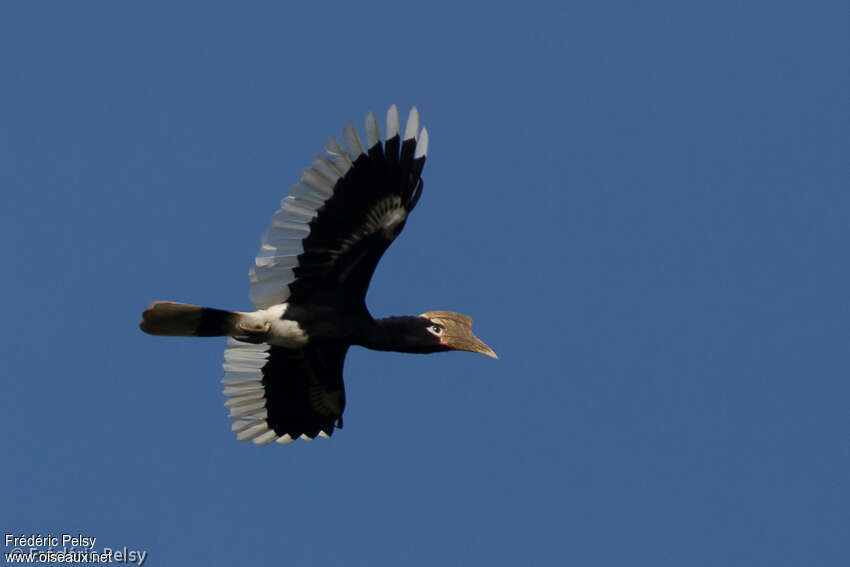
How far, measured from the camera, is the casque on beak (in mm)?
11867

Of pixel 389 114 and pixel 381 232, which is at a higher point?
pixel 389 114

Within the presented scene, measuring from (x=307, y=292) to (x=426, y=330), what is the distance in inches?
44.1

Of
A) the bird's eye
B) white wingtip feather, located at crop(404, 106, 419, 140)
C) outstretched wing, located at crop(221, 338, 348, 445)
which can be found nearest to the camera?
white wingtip feather, located at crop(404, 106, 419, 140)

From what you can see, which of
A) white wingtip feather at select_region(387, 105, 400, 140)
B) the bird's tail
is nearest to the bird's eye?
the bird's tail

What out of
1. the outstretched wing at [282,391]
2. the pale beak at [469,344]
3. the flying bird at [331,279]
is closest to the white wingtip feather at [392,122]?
the flying bird at [331,279]

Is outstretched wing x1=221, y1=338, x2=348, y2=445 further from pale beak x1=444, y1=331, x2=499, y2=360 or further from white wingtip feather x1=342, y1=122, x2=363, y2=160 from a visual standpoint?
white wingtip feather x1=342, y1=122, x2=363, y2=160

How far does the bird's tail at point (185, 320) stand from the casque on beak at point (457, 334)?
1759 mm

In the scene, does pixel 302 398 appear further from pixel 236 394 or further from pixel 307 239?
pixel 307 239

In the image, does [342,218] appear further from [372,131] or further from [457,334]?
[457,334]

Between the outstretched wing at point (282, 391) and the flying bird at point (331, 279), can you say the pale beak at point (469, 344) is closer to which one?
the flying bird at point (331, 279)

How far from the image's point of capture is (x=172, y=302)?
11.1 meters

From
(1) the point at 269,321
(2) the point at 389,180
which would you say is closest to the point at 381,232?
(2) the point at 389,180

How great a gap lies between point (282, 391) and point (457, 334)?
1884 mm

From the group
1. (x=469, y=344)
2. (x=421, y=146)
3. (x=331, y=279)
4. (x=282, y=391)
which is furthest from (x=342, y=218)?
(x=282, y=391)
